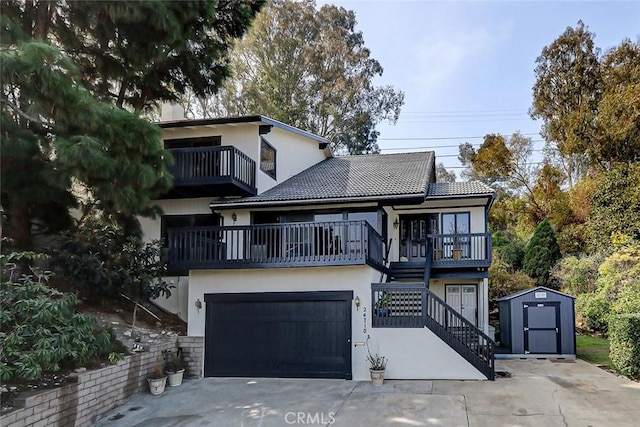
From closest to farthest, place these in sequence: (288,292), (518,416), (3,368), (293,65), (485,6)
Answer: (3,368)
(518,416)
(288,292)
(485,6)
(293,65)

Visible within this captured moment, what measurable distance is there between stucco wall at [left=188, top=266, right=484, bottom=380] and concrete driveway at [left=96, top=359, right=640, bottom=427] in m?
0.40

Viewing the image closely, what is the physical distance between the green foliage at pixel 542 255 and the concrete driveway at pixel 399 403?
11306 millimetres

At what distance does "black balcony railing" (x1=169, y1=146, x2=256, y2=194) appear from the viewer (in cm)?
1266

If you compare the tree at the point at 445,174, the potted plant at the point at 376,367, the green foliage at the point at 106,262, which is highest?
the tree at the point at 445,174

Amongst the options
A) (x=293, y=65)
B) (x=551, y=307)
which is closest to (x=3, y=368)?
(x=551, y=307)

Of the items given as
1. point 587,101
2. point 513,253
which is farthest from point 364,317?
point 587,101

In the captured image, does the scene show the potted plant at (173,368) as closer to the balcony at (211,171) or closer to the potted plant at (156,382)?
the potted plant at (156,382)

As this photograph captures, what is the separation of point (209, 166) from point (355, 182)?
4382mm

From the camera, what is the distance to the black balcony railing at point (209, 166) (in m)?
12.7

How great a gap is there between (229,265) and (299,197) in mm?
2750

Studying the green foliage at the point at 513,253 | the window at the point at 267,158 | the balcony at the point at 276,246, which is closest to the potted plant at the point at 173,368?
the balcony at the point at 276,246

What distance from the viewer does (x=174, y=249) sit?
12.0 meters

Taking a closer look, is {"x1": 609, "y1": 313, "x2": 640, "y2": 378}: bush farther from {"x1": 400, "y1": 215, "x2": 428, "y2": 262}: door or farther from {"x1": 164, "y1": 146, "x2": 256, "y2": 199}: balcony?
{"x1": 164, "y1": 146, "x2": 256, "y2": 199}: balcony

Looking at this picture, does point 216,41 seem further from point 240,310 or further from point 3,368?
point 3,368
